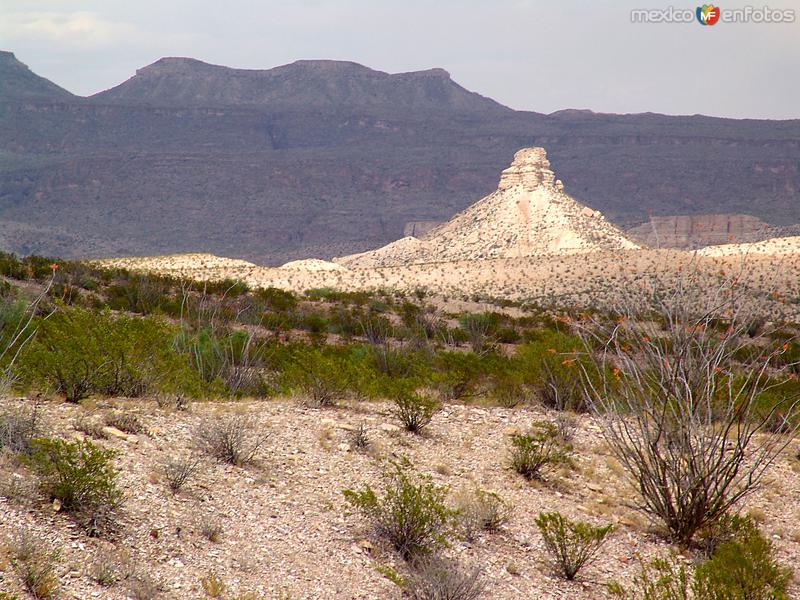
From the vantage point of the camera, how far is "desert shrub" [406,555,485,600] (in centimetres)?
623

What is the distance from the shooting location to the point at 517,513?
853cm

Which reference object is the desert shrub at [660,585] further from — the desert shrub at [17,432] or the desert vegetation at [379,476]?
the desert shrub at [17,432]

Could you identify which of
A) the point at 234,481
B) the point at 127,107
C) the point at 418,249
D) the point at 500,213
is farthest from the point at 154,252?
the point at 234,481

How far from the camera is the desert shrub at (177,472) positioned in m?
7.34

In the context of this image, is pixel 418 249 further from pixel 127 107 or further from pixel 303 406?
pixel 127 107

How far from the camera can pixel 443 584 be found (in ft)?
20.6

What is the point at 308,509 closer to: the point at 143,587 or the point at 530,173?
the point at 143,587

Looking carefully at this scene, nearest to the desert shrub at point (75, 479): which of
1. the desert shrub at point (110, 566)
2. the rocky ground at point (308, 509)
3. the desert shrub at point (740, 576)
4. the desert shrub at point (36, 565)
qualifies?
the rocky ground at point (308, 509)

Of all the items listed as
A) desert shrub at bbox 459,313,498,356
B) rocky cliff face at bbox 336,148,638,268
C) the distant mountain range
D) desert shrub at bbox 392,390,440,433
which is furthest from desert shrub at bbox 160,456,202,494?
the distant mountain range

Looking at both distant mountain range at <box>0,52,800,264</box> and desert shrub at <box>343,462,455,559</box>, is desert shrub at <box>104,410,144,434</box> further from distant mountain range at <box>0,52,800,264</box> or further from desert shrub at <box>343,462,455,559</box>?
distant mountain range at <box>0,52,800,264</box>

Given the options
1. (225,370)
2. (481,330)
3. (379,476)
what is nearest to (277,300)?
(481,330)

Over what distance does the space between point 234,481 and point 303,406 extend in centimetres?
332

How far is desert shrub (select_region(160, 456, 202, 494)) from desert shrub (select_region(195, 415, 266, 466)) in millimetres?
525

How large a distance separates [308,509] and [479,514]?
156cm
